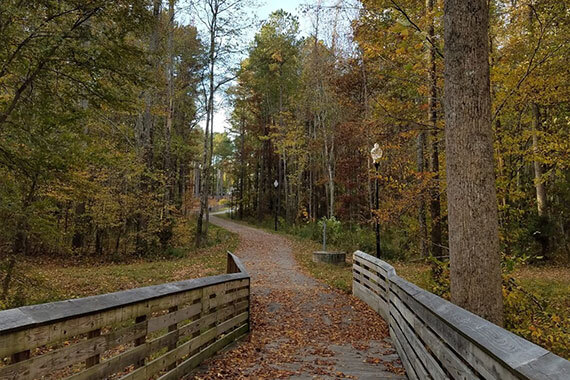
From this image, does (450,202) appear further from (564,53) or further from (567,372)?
(564,53)

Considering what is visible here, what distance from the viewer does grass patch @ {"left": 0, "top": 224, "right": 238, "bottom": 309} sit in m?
7.39

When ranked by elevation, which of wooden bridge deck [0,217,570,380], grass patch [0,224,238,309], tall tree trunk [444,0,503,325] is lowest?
grass patch [0,224,238,309]

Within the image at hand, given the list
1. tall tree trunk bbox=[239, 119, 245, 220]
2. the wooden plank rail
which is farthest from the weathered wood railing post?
tall tree trunk bbox=[239, 119, 245, 220]

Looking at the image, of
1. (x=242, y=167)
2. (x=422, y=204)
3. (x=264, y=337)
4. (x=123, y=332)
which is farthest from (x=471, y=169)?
(x=242, y=167)

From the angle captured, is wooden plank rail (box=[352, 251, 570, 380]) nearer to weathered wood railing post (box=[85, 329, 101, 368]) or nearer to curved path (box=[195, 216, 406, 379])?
curved path (box=[195, 216, 406, 379])

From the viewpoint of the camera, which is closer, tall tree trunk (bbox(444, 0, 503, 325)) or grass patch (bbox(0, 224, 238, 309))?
tall tree trunk (bbox(444, 0, 503, 325))

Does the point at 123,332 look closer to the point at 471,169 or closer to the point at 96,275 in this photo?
the point at 471,169

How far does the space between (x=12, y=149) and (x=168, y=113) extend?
31.8ft

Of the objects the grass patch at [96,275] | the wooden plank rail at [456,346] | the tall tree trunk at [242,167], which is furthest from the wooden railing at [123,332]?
the tall tree trunk at [242,167]

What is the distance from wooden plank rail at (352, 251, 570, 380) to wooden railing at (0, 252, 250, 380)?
2.26 meters

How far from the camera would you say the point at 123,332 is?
270cm

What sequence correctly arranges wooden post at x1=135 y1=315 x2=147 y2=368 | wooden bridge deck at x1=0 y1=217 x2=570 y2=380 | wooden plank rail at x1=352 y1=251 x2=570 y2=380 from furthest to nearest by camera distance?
wooden post at x1=135 y1=315 x2=147 y2=368 → wooden bridge deck at x1=0 y1=217 x2=570 y2=380 → wooden plank rail at x1=352 y1=251 x2=570 y2=380

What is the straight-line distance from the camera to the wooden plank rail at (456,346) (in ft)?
4.79

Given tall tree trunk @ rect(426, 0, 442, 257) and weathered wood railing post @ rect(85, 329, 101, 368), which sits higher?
tall tree trunk @ rect(426, 0, 442, 257)
